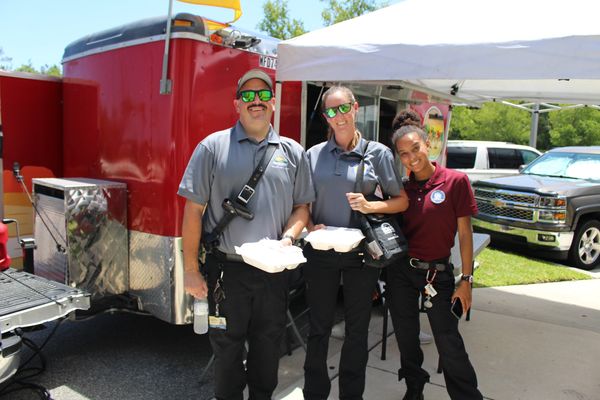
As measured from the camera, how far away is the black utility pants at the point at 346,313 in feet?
9.14

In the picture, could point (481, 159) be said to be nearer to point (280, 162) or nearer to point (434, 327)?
point (434, 327)

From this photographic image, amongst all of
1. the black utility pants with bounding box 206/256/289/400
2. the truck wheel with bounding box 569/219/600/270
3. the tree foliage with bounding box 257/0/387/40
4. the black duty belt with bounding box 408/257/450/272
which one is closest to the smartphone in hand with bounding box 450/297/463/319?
the black duty belt with bounding box 408/257/450/272

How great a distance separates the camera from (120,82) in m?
3.71

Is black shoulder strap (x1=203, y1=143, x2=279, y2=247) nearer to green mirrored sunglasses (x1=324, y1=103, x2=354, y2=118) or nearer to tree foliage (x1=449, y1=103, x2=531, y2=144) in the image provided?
green mirrored sunglasses (x1=324, y1=103, x2=354, y2=118)

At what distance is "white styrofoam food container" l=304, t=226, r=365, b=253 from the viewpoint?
254 cm

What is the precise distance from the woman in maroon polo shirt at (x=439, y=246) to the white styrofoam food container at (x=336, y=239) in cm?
40

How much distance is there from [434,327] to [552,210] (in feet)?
17.6

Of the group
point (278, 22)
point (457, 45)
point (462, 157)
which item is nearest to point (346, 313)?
point (457, 45)

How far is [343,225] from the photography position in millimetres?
2777

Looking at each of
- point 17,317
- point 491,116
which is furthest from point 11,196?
point 491,116

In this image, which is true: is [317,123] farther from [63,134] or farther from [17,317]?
[17,317]

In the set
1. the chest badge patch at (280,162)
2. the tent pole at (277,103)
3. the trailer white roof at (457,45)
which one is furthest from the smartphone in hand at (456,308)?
the tent pole at (277,103)

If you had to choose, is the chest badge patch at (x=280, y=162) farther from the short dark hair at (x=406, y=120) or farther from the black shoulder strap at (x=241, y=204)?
the short dark hair at (x=406, y=120)

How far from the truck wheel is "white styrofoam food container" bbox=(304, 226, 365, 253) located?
6136 mm
